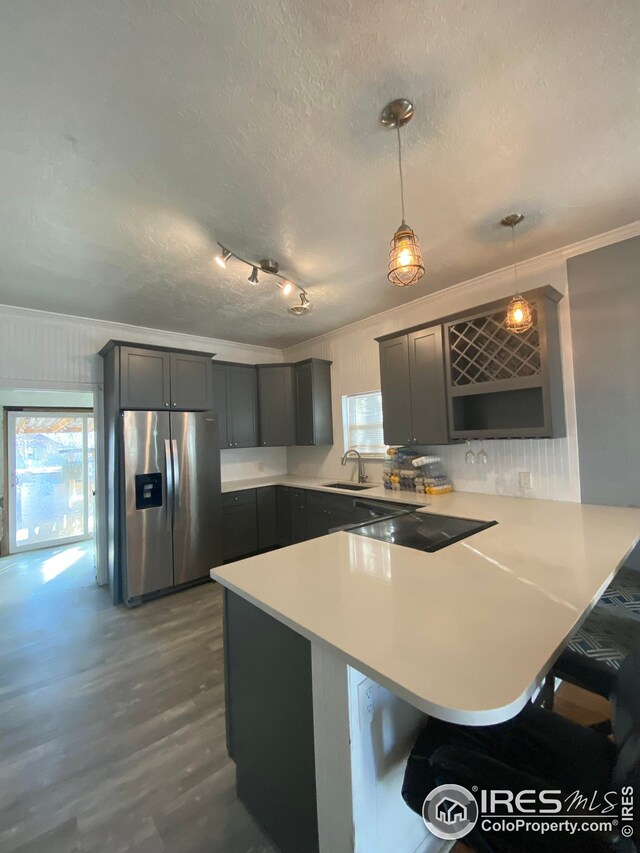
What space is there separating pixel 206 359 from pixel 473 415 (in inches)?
106

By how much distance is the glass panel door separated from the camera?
4.79 metres

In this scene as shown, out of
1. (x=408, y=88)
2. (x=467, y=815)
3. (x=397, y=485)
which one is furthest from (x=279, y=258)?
(x=467, y=815)

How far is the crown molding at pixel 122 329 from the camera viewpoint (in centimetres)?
324

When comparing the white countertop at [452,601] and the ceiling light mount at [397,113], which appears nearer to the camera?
the white countertop at [452,601]

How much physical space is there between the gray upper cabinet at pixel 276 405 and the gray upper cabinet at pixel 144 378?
4.33 ft

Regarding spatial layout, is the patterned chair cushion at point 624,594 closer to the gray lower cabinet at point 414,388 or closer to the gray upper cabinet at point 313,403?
the gray lower cabinet at point 414,388

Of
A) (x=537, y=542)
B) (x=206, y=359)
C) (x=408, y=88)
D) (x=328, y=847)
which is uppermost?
(x=408, y=88)

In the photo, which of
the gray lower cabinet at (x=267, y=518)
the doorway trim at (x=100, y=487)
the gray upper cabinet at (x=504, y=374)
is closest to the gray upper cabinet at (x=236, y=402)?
the gray lower cabinet at (x=267, y=518)

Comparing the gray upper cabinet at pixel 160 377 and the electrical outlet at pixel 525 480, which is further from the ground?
the gray upper cabinet at pixel 160 377

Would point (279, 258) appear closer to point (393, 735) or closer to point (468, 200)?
point (468, 200)

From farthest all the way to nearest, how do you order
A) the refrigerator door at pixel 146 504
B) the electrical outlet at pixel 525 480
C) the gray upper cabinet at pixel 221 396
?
1. the gray upper cabinet at pixel 221 396
2. the refrigerator door at pixel 146 504
3. the electrical outlet at pixel 525 480

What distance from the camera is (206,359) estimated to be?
3758 mm

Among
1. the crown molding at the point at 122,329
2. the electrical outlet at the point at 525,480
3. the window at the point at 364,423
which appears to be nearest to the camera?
the electrical outlet at the point at 525,480

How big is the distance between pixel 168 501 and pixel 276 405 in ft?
5.95
